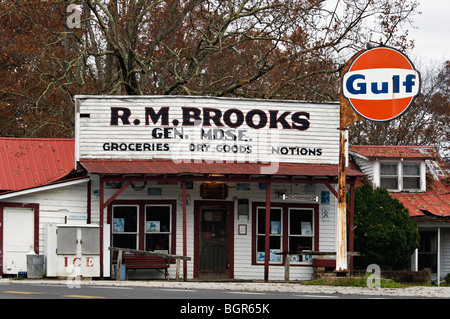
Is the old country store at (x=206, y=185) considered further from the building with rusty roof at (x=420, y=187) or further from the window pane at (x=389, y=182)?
the window pane at (x=389, y=182)

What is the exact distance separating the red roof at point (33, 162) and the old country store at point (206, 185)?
3.25 ft

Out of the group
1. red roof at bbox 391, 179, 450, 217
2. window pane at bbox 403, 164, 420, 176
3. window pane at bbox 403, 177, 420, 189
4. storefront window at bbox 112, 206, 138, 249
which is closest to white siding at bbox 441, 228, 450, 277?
red roof at bbox 391, 179, 450, 217

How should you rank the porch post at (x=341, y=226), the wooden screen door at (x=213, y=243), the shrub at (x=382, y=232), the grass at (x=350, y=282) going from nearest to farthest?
the grass at (x=350, y=282)
the porch post at (x=341, y=226)
the wooden screen door at (x=213, y=243)
the shrub at (x=382, y=232)

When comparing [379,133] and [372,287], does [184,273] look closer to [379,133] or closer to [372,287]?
[372,287]

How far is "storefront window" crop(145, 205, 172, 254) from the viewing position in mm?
26859

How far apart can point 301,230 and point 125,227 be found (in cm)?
563

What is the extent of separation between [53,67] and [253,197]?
13.2 m

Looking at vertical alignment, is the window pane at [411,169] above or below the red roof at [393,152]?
below

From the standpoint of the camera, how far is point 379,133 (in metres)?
48.5

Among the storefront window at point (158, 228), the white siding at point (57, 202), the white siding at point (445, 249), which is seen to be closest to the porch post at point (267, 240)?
the storefront window at point (158, 228)

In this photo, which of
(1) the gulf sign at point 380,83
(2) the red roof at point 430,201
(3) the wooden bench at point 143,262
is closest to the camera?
(1) the gulf sign at point 380,83

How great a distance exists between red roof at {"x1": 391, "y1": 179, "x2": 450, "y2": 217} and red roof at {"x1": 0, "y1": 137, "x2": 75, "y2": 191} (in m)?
12.3

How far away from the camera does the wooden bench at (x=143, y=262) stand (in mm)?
25438
